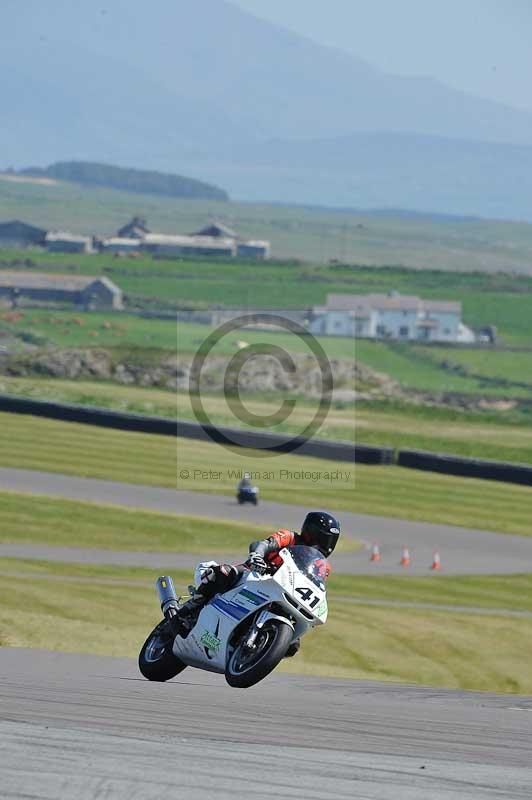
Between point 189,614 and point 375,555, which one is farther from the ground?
point 189,614

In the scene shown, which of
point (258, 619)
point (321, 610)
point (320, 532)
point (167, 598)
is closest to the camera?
point (258, 619)

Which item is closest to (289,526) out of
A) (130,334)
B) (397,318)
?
(130,334)

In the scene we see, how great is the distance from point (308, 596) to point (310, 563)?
35 cm

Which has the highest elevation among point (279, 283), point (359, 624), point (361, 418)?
point (279, 283)

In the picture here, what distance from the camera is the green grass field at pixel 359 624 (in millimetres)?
21164

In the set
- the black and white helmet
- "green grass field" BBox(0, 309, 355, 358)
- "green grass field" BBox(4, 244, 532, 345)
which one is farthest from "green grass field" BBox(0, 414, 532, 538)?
"green grass field" BBox(4, 244, 532, 345)

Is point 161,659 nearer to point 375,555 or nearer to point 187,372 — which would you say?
point 375,555

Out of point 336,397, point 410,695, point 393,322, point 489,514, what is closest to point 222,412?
point 336,397

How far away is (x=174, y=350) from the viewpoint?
102 m

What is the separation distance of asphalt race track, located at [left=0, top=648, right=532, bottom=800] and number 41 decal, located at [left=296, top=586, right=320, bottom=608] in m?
0.87

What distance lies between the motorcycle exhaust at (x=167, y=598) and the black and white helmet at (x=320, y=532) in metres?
1.59

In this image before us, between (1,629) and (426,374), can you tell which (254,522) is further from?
(426,374)

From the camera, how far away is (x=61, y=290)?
13925 cm

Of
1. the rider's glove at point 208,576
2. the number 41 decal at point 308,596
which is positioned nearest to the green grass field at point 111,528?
the rider's glove at point 208,576
